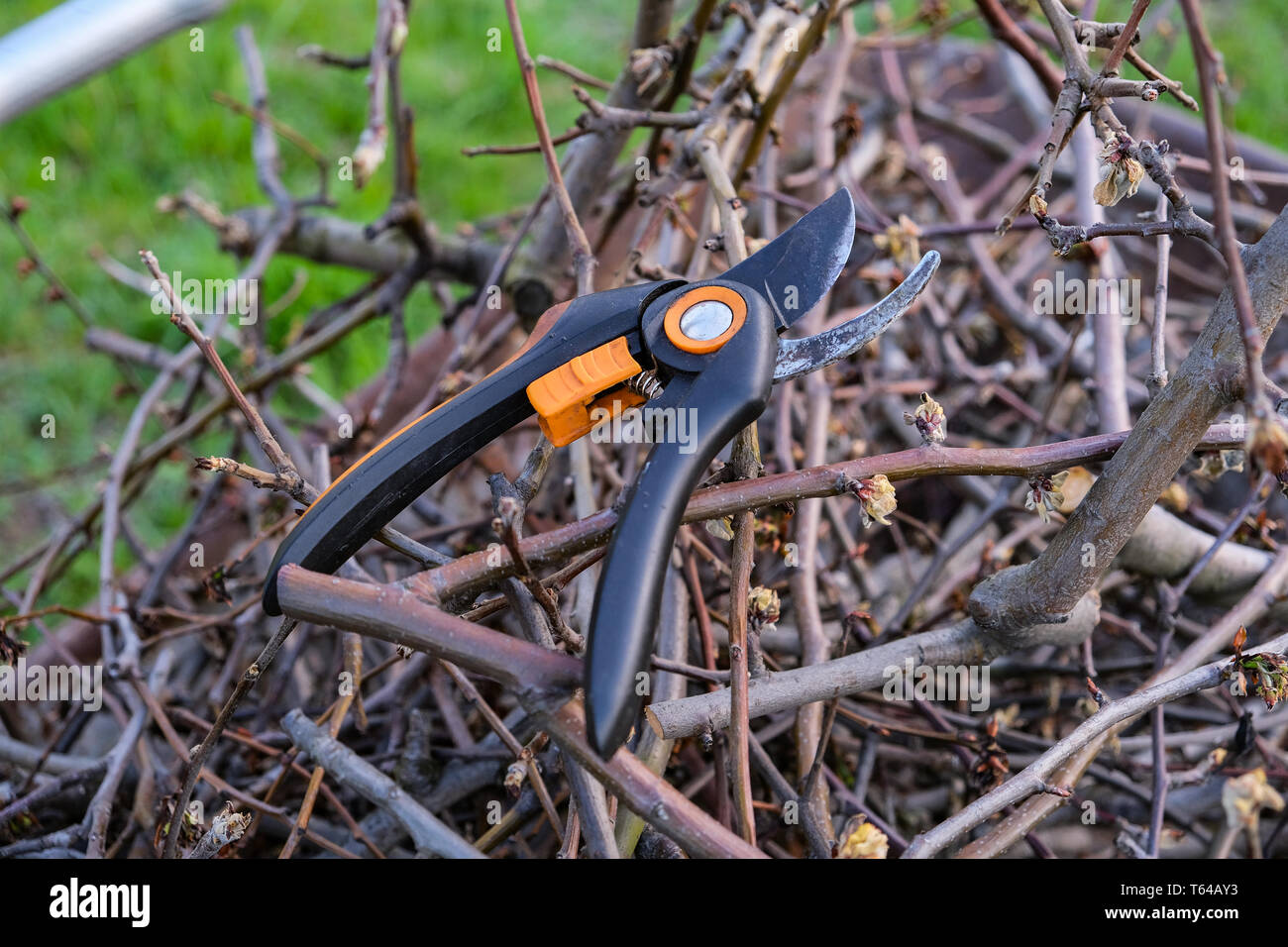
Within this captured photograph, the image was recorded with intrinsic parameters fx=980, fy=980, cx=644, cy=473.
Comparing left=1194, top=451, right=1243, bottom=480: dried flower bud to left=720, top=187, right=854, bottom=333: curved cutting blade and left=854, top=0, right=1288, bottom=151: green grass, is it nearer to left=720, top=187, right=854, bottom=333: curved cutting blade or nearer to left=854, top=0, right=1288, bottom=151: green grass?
left=720, top=187, right=854, bottom=333: curved cutting blade

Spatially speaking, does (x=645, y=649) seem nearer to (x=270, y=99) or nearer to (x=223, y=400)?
(x=223, y=400)

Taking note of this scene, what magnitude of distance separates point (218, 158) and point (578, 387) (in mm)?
2084

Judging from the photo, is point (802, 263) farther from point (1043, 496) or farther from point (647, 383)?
point (1043, 496)

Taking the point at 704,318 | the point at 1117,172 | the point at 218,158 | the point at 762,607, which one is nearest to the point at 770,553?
the point at 762,607

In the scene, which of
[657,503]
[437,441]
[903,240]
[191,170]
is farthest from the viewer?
[191,170]

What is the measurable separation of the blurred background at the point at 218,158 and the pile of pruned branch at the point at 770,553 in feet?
1.40

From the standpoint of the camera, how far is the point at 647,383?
0.83 metres

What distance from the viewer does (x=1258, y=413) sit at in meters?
0.52

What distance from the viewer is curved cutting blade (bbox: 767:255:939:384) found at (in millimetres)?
785

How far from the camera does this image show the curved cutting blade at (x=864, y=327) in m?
0.78

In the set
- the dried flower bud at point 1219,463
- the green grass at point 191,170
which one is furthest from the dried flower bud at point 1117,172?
the green grass at point 191,170

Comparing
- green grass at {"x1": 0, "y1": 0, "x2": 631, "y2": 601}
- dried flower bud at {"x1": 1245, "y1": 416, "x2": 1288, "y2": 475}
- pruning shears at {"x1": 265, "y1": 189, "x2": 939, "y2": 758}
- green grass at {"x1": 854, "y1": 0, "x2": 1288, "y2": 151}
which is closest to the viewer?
dried flower bud at {"x1": 1245, "y1": 416, "x2": 1288, "y2": 475}

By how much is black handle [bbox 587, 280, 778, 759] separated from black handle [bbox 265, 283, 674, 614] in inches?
1.9

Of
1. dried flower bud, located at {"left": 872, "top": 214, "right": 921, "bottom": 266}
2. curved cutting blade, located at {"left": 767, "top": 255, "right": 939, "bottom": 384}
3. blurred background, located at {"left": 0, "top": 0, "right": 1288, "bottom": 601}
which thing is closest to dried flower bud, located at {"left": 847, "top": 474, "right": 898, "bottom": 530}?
curved cutting blade, located at {"left": 767, "top": 255, "right": 939, "bottom": 384}
